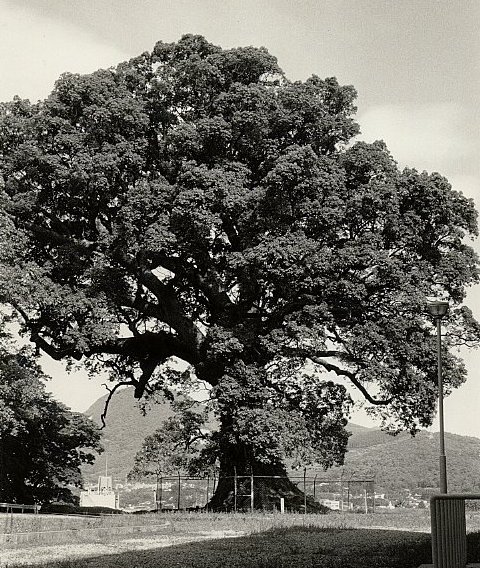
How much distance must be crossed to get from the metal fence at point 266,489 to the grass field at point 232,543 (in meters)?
3.26

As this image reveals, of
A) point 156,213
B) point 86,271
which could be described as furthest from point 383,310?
point 86,271

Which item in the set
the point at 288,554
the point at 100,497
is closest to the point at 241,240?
the point at 288,554

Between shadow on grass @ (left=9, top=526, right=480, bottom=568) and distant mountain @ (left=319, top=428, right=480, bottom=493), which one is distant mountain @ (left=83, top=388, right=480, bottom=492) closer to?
distant mountain @ (left=319, top=428, right=480, bottom=493)

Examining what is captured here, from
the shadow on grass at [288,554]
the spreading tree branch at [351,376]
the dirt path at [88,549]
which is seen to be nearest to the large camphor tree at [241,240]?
the spreading tree branch at [351,376]

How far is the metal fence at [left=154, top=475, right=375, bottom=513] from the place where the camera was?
104 feet

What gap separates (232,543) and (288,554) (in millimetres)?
2913

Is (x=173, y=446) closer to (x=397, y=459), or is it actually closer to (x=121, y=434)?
(x=397, y=459)

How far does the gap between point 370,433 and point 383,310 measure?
78028 millimetres

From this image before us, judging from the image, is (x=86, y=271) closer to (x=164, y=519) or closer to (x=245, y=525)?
(x=164, y=519)

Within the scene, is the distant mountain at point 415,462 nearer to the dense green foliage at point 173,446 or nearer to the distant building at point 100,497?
the distant building at point 100,497

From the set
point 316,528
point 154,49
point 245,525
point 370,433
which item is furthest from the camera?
point 370,433

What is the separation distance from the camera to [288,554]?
607 inches

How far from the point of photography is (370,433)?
350 ft

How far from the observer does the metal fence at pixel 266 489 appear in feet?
104
